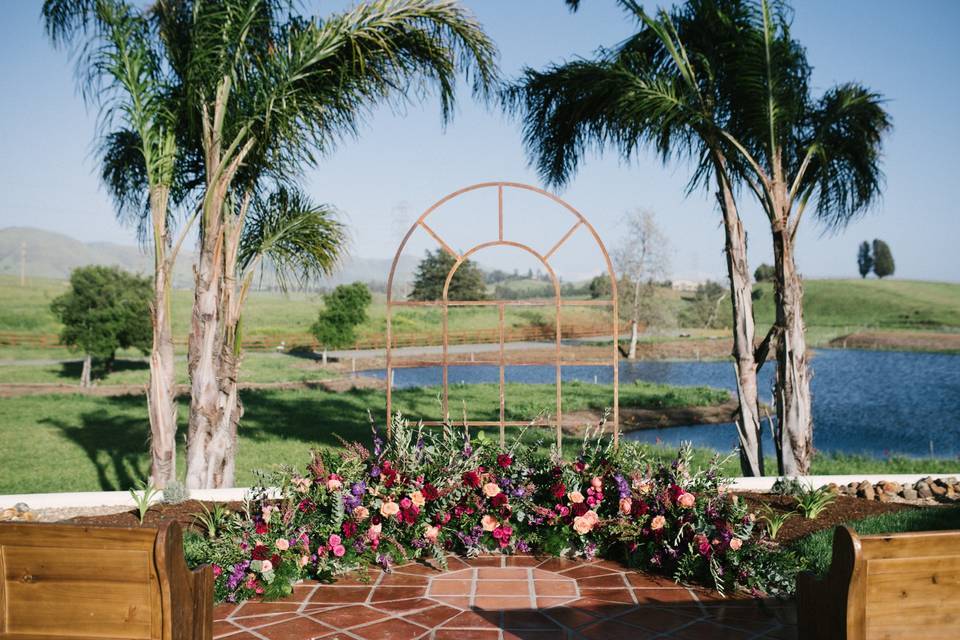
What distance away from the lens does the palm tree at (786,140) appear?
250 inches

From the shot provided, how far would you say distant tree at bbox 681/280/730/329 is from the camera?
101 ft

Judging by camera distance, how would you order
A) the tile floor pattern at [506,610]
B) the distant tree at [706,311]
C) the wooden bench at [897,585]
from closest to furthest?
the wooden bench at [897,585] < the tile floor pattern at [506,610] < the distant tree at [706,311]

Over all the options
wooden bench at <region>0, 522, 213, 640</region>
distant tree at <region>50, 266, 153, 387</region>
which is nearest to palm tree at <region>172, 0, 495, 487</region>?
wooden bench at <region>0, 522, 213, 640</region>

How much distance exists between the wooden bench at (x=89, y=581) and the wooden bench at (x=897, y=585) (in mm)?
1949

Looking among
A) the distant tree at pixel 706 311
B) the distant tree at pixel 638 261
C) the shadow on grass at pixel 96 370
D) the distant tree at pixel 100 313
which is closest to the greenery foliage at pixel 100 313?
the distant tree at pixel 100 313

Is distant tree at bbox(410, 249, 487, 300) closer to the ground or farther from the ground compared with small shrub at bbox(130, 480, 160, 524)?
farther from the ground

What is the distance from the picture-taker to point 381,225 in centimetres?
2580

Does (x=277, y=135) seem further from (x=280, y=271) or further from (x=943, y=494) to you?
(x=943, y=494)

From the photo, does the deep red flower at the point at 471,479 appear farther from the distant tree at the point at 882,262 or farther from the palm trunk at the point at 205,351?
the distant tree at the point at 882,262

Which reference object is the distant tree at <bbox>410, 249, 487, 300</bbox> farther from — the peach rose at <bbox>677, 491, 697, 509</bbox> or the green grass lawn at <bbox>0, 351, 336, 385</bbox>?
the peach rose at <bbox>677, 491, 697, 509</bbox>

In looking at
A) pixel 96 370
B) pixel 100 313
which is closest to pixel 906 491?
pixel 100 313

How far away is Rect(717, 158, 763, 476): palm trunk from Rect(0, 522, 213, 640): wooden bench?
5494mm

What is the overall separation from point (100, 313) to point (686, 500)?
1638 centimetres

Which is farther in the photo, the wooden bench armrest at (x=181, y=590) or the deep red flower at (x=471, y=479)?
the deep red flower at (x=471, y=479)
